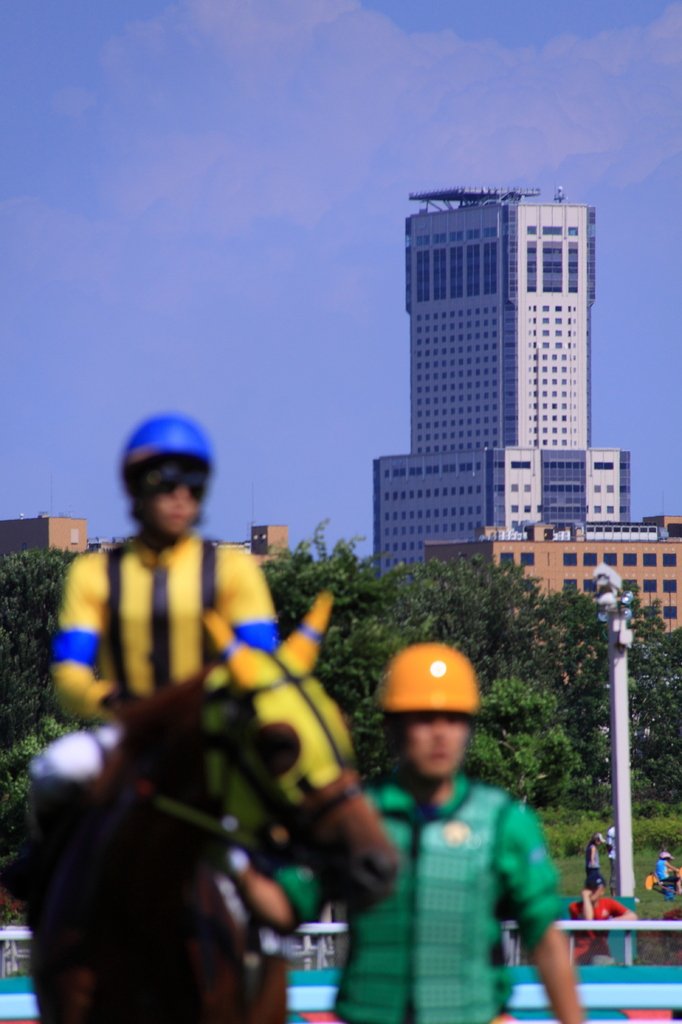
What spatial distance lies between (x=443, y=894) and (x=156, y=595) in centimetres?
105

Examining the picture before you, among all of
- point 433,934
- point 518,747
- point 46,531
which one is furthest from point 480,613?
point 46,531

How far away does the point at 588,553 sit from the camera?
158 meters

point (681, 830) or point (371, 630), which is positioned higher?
point (371, 630)

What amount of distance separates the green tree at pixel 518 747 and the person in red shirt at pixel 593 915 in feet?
26.6

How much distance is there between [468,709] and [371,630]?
1939 centimetres

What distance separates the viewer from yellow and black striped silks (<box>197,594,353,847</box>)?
8.48 feet

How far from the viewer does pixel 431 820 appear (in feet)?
11.3

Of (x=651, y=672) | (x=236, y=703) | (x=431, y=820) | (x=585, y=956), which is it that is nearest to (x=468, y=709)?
(x=431, y=820)

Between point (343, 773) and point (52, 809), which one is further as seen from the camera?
point (52, 809)

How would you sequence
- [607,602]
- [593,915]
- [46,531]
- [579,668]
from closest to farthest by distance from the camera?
[593,915], [607,602], [579,668], [46,531]

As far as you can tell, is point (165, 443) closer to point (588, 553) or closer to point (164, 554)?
point (164, 554)

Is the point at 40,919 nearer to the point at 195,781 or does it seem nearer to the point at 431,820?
the point at 195,781

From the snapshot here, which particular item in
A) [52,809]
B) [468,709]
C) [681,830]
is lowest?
[681,830]

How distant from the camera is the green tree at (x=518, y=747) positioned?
1016 inches
